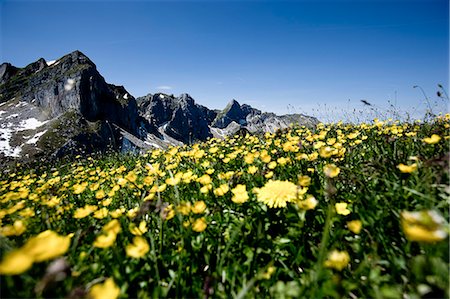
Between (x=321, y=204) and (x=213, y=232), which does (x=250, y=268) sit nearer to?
(x=213, y=232)

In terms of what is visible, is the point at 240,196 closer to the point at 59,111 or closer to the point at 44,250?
the point at 44,250

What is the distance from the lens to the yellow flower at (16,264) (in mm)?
1087

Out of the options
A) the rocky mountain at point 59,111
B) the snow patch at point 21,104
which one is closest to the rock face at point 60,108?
the rocky mountain at point 59,111

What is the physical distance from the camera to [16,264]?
43.6 inches

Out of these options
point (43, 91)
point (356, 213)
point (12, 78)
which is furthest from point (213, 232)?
point (12, 78)

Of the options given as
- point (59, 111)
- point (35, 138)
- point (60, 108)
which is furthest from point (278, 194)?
point (60, 108)

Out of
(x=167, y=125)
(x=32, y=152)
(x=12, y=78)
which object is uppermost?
(x=12, y=78)

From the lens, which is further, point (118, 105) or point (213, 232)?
point (118, 105)

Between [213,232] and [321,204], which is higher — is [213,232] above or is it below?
below

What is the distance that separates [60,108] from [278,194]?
317 feet

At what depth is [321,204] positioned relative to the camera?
268 centimetres

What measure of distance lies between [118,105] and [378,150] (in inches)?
4434

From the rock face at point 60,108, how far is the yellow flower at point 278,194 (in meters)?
66.7

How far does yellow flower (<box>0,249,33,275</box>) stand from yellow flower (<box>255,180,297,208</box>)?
1841 millimetres
